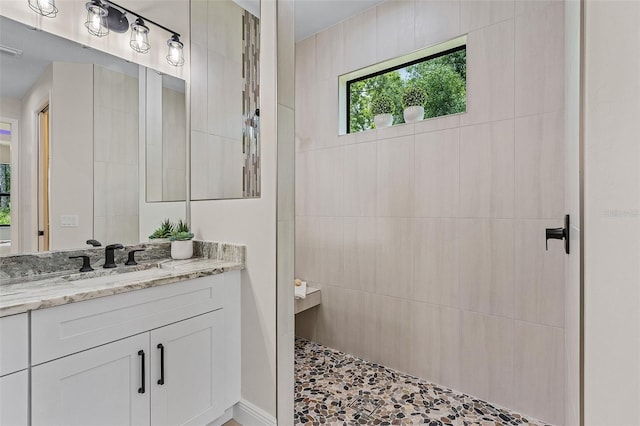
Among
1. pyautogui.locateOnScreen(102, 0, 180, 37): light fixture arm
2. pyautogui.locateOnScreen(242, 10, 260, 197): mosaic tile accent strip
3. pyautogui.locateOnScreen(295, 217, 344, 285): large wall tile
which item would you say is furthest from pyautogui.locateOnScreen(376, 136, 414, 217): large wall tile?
pyautogui.locateOnScreen(102, 0, 180, 37): light fixture arm

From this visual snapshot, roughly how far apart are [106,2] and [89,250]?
1.33 meters

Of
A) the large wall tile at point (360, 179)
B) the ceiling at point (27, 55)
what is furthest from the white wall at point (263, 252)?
the large wall tile at point (360, 179)

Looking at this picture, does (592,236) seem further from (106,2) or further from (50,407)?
(106,2)

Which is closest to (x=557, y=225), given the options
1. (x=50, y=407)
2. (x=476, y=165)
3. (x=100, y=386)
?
(x=476, y=165)

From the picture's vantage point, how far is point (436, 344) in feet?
7.14

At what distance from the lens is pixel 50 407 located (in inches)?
43.6

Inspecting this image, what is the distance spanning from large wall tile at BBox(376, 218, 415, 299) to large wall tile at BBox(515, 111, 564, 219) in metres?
0.73

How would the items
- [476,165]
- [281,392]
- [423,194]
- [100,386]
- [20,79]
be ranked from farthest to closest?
1. [423,194]
2. [476,165]
3. [281,392]
4. [20,79]
5. [100,386]

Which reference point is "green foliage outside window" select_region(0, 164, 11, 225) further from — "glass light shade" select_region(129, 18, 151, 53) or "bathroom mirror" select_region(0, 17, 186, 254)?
"glass light shade" select_region(129, 18, 151, 53)

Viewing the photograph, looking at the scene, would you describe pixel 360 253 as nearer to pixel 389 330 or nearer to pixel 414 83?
pixel 389 330

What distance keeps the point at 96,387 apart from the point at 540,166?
2.39 meters

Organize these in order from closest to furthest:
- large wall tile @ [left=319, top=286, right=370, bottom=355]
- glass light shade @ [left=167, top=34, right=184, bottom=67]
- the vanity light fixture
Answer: the vanity light fixture < glass light shade @ [left=167, top=34, right=184, bottom=67] < large wall tile @ [left=319, top=286, right=370, bottom=355]

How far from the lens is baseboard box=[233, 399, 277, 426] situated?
1633 millimetres

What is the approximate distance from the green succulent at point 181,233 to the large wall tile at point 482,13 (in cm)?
219
